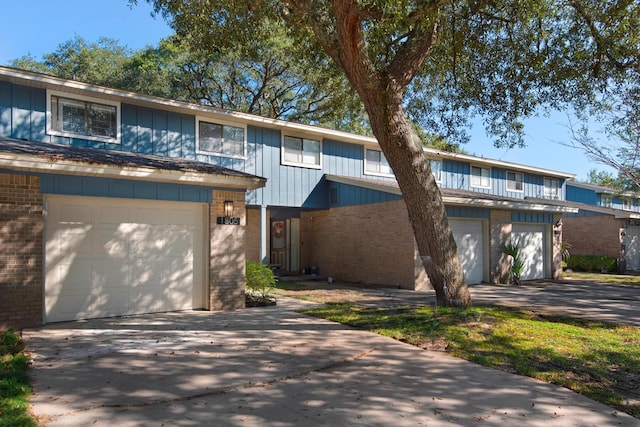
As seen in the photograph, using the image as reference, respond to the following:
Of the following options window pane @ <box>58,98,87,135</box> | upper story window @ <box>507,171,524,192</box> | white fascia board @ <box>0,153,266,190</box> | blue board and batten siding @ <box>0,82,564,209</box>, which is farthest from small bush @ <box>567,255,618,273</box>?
window pane @ <box>58,98,87,135</box>

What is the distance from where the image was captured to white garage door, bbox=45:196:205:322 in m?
8.34

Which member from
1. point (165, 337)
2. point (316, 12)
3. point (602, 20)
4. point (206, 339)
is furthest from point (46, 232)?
point (602, 20)

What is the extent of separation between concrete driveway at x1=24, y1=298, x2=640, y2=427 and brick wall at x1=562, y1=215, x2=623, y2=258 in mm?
20694

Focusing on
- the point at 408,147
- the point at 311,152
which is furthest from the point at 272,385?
the point at 311,152

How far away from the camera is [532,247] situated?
18.6 m

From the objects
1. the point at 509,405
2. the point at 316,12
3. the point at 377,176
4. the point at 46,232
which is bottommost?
the point at 509,405

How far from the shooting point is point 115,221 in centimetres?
900

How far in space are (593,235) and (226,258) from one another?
21.3m

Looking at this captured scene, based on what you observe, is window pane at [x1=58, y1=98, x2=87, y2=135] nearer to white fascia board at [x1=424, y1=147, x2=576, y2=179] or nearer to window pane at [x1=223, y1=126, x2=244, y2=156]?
window pane at [x1=223, y1=126, x2=244, y2=156]

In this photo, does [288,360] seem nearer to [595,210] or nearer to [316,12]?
[316,12]

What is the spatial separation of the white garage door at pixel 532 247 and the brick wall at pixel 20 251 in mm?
15385

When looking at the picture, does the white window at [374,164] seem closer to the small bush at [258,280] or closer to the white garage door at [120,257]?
the small bush at [258,280]

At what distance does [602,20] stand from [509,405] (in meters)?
9.02

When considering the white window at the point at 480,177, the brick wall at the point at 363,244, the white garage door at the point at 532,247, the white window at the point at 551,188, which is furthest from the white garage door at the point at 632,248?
the brick wall at the point at 363,244
